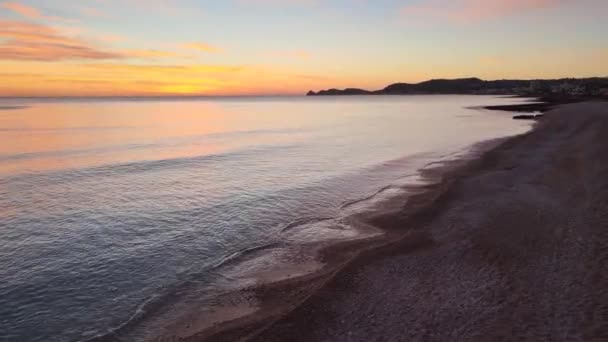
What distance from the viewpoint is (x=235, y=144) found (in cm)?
5247

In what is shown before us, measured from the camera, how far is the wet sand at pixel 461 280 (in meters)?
9.12

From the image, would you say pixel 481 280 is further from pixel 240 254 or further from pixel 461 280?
pixel 240 254

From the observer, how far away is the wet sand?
29.9ft

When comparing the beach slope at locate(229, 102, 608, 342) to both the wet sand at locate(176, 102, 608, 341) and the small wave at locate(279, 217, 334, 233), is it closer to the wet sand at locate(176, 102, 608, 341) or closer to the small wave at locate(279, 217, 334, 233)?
the wet sand at locate(176, 102, 608, 341)

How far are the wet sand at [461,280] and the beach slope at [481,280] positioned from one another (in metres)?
0.03

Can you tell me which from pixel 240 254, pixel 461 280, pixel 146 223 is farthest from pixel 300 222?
pixel 461 280

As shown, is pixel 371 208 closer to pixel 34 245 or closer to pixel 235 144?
pixel 34 245

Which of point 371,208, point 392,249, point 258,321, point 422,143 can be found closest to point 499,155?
point 422,143

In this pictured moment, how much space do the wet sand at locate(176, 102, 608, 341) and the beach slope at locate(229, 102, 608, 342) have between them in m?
0.03

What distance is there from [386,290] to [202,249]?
7.50m

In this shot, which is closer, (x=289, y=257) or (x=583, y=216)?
(x=289, y=257)

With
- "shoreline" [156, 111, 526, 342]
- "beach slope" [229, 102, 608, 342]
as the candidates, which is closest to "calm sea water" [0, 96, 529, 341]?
"shoreline" [156, 111, 526, 342]

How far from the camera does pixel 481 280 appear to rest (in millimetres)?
11367

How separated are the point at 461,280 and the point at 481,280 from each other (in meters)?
0.51
